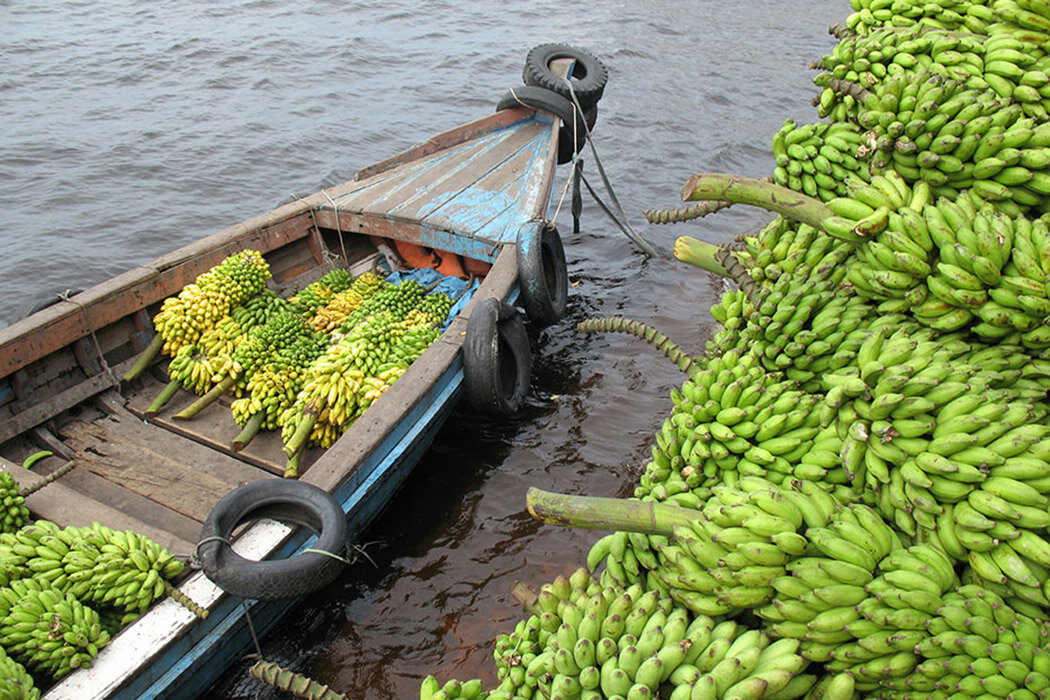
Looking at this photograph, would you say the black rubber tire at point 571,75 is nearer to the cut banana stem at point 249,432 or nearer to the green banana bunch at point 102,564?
the cut banana stem at point 249,432

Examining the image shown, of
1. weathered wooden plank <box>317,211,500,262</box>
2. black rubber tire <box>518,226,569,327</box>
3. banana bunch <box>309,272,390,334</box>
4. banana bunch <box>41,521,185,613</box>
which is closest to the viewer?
banana bunch <box>41,521,185,613</box>

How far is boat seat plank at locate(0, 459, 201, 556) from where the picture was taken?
3.84 meters

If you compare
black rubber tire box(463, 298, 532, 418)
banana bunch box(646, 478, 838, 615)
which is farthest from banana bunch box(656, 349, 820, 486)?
black rubber tire box(463, 298, 532, 418)

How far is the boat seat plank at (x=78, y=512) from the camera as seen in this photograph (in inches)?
151

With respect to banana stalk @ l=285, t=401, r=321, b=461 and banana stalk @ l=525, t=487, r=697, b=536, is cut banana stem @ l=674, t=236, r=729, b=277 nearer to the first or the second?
banana stalk @ l=525, t=487, r=697, b=536

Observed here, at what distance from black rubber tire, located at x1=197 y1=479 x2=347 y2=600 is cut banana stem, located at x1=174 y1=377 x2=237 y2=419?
1.71m

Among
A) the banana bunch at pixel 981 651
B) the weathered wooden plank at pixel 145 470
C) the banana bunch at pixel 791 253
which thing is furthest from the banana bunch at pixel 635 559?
the weathered wooden plank at pixel 145 470

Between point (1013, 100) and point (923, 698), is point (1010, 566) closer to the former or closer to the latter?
point (923, 698)

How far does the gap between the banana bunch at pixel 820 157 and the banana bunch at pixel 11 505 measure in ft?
14.9

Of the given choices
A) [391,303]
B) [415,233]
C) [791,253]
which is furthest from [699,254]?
[415,233]

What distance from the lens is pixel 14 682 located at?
2.89m

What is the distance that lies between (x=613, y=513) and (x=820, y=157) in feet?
6.61

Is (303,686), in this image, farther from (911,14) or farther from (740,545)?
(911,14)

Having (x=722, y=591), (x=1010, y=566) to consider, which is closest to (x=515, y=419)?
(x=722, y=591)
